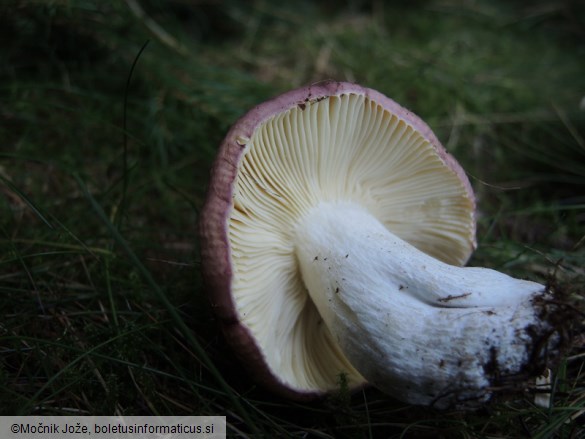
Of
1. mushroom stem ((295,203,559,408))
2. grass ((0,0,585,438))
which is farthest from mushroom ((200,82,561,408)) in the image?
grass ((0,0,585,438))

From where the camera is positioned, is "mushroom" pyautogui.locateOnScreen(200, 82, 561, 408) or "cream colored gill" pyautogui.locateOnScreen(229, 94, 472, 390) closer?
"mushroom" pyautogui.locateOnScreen(200, 82, 561, 408)

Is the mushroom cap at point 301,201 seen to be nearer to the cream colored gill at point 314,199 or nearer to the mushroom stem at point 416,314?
the cream colored gill at point 314,199

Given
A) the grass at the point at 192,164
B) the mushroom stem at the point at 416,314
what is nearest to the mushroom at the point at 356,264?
the mushroom stem at the point at 416,314

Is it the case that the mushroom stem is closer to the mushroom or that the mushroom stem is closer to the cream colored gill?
the mushroom

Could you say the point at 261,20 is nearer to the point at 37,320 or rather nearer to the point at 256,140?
the point at 256,140

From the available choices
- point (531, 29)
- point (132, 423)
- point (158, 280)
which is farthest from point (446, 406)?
point (531, 29)

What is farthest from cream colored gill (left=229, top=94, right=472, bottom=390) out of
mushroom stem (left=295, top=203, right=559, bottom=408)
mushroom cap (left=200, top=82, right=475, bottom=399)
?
mushroom stem (left=295, top=203, right=559, bottom=408)
